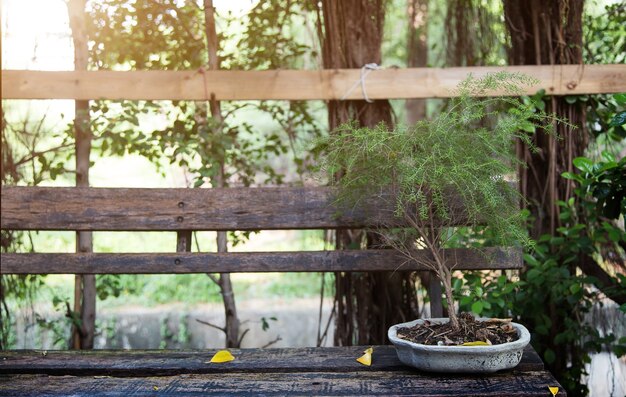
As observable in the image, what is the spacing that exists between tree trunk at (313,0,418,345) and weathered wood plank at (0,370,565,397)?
50.2 inches

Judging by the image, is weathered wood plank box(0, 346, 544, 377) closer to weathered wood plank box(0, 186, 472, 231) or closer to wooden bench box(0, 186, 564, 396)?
wooden bench box(0, 186, 564, 396)

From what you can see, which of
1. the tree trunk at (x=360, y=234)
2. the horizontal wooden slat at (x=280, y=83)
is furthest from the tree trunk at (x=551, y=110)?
the tree trunk at (x=360, y=234)

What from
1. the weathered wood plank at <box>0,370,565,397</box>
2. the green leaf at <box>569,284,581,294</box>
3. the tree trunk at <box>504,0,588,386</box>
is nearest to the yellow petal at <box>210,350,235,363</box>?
the weathered wood plank at <box>0,370,565,397</box>

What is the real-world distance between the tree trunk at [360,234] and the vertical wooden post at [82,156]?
1.20 metres

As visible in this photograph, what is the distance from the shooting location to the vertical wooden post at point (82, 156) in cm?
370

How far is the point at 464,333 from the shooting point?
7.99 feet

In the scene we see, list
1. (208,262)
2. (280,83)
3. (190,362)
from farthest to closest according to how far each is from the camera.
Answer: (280,83)
(208,262)
(190,362)

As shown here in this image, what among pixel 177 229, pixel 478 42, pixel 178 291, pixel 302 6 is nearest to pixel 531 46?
pixel 478 42

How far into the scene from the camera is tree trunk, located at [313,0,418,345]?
12.1 ft

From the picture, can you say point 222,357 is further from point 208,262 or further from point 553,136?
point 553,136

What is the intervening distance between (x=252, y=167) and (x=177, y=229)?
49.3 inches

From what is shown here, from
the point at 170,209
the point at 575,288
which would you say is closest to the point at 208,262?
the point at 170,209

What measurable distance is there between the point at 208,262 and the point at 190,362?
0.56 meters

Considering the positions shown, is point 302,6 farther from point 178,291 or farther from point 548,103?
point 178,291
